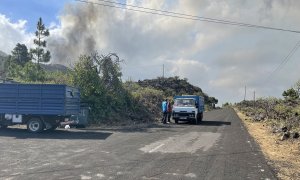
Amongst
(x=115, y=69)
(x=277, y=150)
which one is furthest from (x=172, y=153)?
(x=115, y=69)

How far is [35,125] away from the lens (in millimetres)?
20609

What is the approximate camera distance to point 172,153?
13.6 metres

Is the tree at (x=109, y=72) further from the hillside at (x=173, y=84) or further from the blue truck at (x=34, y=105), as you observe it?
the hillside at (x=173, y=84)

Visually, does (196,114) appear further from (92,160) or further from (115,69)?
(92,160)

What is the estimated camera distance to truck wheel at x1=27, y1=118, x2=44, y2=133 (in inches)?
807

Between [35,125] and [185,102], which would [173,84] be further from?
[35,125]

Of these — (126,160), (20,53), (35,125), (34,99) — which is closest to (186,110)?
(35,125)

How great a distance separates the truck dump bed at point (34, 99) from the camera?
20422 mm

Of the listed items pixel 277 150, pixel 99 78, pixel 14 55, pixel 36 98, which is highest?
pixel 14 55

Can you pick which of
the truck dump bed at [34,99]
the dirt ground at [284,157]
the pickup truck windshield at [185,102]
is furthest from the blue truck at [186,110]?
the truck dump bed at [34,99]

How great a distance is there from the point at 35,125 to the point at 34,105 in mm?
1083

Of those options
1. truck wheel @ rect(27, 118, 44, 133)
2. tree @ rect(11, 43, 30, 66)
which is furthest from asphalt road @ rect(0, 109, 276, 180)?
tree @ rect(11, 43, 30, 66)

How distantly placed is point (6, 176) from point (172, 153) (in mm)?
6178

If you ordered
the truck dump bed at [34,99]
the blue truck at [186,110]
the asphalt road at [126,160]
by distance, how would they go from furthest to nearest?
1. the blue truck at [186,110]
2. the truck dump bed at [34,99]
3. the asphalt road at [126,160]
